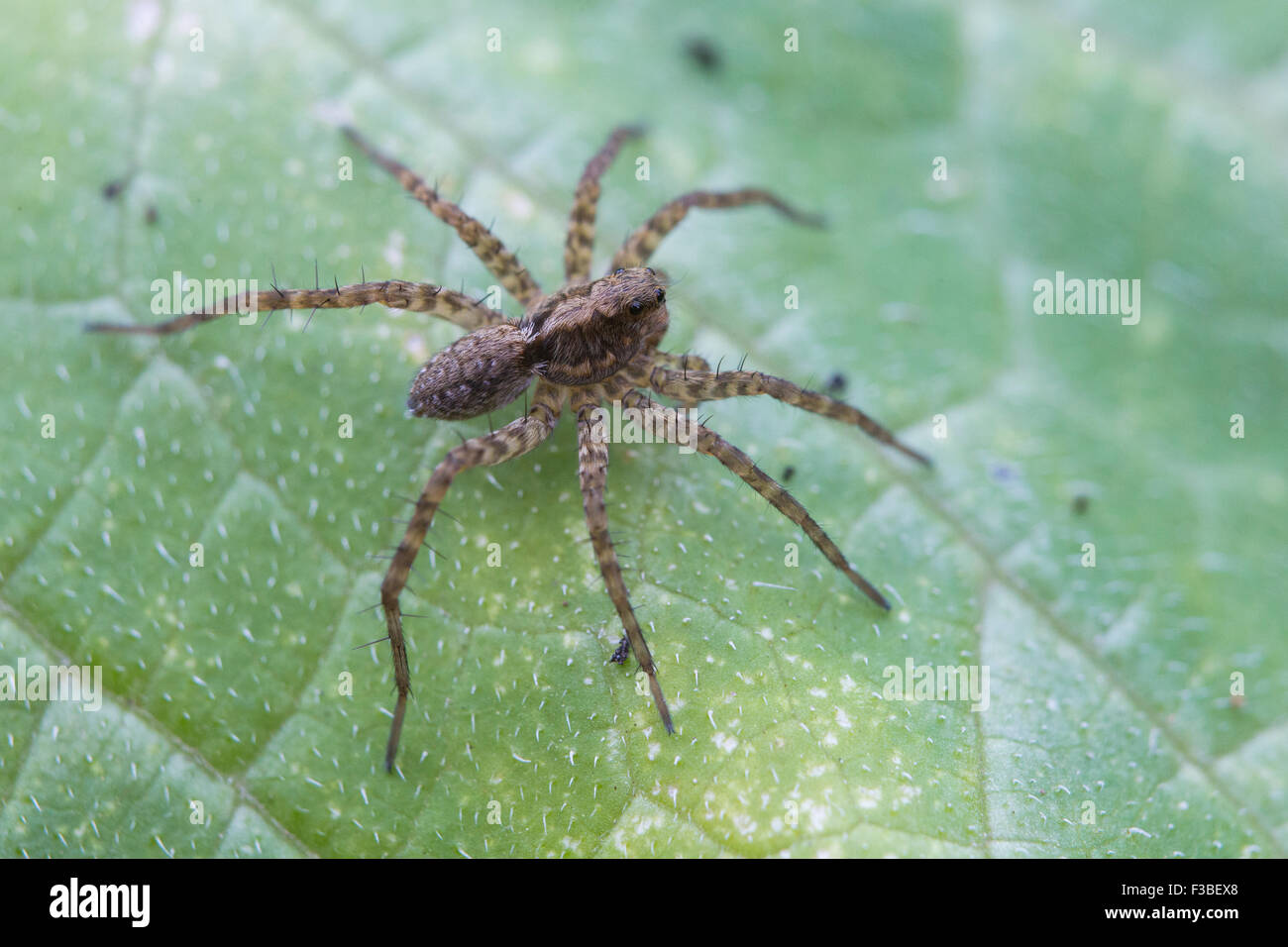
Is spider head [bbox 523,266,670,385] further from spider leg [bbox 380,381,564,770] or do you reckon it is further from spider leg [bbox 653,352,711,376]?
spider leg [bbox 380,381,564,770]

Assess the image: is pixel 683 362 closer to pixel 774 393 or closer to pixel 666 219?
pixel 774 393

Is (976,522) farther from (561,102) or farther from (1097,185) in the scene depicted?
(561,102)

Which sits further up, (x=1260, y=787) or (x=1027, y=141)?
(x=1027, y=141)

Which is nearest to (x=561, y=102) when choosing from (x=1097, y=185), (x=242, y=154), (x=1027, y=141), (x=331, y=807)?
(x=242, y=154)

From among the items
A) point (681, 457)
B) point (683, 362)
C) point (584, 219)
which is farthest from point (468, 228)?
point (681, 457)

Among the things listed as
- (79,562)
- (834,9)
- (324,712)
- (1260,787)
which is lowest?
(1260,787)

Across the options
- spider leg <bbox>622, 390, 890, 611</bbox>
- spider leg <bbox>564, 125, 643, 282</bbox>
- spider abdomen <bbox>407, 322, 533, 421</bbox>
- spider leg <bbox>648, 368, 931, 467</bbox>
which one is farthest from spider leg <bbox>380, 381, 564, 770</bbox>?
Result: spider leg <bbox>564, 125, 643, 282</bbox>

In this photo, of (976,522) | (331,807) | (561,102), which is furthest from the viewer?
(561,102)
